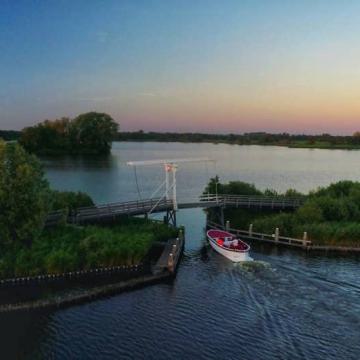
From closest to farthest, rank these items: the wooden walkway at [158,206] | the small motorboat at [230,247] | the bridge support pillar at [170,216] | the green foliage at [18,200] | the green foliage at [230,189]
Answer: the green foliage at [18,200] < the small motorboat at [230,247] < the wooden walkway at [158,206] < the bridge support pillar at [170,216] < the green foliage at [230,189]

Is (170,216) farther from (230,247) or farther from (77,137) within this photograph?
(77,137)

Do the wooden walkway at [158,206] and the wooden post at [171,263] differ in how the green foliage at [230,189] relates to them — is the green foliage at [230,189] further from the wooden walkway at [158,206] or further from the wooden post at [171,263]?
the wooden post at [171,263]

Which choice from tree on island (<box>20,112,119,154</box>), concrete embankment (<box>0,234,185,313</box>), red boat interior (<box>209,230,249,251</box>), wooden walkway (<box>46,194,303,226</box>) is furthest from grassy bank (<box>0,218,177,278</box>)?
tree on island (<box>20,112,119,154</box>)

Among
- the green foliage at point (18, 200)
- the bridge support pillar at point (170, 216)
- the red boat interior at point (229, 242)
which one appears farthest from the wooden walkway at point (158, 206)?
the red boat interior at point (229, 242)

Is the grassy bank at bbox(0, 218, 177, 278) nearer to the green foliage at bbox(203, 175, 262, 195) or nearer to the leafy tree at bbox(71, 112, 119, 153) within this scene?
the green foliage at bbox(203, 175, 262, 195)

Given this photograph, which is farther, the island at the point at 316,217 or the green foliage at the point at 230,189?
the green foliage at the point at 230,189

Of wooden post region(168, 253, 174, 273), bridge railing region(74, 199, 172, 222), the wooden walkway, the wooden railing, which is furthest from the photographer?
the wooden railing

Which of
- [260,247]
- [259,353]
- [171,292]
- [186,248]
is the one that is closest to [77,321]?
[171,292]
